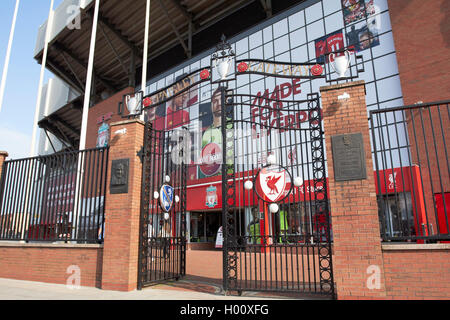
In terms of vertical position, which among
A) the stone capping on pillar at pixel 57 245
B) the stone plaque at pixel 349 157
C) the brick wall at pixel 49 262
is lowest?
the brick wall at pixel 49 262

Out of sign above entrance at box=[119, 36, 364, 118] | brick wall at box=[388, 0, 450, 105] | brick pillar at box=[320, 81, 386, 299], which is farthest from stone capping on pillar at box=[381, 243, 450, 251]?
brick wall at box=[388, 0, 450, 105]

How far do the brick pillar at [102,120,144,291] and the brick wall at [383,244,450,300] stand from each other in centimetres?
488

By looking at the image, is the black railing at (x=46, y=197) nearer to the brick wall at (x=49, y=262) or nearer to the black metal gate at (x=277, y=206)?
the brick wall at (x=49, y=262)

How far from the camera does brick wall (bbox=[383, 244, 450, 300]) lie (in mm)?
4602

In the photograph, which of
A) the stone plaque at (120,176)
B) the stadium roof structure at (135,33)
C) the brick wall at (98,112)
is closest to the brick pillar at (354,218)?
the stone plaque at (120,176)

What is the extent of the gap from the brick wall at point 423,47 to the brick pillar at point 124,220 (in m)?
13.8

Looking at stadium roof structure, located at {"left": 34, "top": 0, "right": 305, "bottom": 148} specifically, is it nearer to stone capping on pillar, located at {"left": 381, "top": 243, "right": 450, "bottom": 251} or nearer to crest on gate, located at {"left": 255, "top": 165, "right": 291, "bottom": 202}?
crest on gate, located at {"left": 255, "top": 165, "right": 291, "bottom": 202}

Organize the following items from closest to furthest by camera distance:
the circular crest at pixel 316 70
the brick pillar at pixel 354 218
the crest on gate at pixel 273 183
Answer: the brick pillar at pixel 354 218 → the crest on gate at pixel 273 183 → the circular crest at pixel 316 70

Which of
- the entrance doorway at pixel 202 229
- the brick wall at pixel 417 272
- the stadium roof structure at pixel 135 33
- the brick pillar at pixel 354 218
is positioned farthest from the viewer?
the stadium roof structure at pixel 135 33

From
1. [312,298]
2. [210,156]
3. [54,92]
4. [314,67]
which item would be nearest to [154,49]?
[210,156]

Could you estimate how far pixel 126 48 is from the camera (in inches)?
1146

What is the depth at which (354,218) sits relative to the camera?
5.20 metres

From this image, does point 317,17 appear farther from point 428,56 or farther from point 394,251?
point 394,251

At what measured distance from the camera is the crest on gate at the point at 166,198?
761 centimetres
